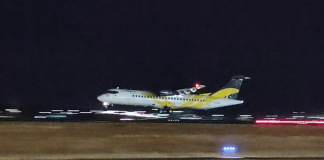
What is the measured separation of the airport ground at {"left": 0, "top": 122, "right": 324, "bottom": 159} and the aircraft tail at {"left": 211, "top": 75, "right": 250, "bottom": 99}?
36.1 metres

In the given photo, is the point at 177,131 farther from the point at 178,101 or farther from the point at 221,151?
the point at 178,101

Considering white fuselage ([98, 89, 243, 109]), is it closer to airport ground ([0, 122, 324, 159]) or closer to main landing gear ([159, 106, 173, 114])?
main landing gear ([159, 106, 173, 114])

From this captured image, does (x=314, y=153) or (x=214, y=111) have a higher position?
(x=214, y=111)

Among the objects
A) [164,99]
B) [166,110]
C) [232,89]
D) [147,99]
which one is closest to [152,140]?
[147,99]

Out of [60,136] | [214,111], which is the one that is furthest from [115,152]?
[214,111]

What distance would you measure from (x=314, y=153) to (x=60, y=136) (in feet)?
59.0

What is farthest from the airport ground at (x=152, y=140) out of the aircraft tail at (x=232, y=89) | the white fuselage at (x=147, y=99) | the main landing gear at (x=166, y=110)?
the aircraft tail at (x=232, y=89)

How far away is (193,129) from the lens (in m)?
34.2

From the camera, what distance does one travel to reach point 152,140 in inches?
1188

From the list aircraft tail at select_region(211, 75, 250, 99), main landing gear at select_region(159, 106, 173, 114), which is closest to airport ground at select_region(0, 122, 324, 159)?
main landing gear at select_region(159, 106, 173, 114)

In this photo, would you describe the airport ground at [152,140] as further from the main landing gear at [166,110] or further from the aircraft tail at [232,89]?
the aircraft tail at [232,89]

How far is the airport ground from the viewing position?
2658 centimetres

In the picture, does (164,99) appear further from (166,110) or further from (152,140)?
(152,140)

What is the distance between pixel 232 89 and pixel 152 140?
150ft
